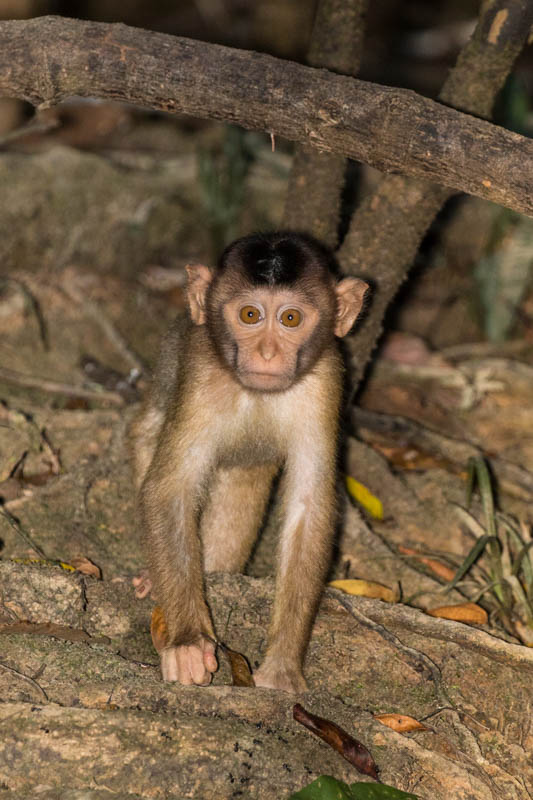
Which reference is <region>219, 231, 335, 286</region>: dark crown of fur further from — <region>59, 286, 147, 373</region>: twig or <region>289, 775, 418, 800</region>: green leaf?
<region>59, 286, 147, 373</region>: twig

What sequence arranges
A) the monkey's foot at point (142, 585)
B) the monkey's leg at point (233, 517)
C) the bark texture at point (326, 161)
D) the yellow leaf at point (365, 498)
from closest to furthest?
the monkey's foot at point (142, 585)
the monkey's leg at point (233, 517)
the bark texture at point (326, 161)
the yellow leaf at point (365, 498)

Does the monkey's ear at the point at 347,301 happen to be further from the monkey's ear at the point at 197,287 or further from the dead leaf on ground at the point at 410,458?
the dead leaf on ground at the point at 410,458

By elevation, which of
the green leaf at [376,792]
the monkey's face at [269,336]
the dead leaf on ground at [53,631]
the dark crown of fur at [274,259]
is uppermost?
the dark crown of fur at [274,259]

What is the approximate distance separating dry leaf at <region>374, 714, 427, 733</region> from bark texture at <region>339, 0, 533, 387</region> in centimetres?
230

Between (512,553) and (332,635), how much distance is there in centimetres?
165

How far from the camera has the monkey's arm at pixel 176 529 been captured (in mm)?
3852

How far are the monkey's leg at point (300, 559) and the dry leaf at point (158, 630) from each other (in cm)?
41

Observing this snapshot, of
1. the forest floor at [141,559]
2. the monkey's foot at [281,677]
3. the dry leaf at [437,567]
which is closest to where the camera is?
the forest floor at [141,559]

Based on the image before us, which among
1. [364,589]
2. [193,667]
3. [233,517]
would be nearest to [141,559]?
[233,517]

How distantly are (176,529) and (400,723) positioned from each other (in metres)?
1.20

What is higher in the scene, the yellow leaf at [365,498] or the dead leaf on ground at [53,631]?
the dead leaf on ground at [53,631]

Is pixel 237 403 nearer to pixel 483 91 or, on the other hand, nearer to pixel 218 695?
pixel 218 695

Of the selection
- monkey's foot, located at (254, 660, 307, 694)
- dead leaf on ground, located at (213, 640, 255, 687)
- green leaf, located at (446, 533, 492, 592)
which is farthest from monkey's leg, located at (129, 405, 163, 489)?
green leaf, located at (446, 533, 492, 592)

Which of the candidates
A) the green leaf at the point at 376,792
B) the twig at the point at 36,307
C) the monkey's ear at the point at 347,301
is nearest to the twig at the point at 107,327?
the twig at the point at 36,307
